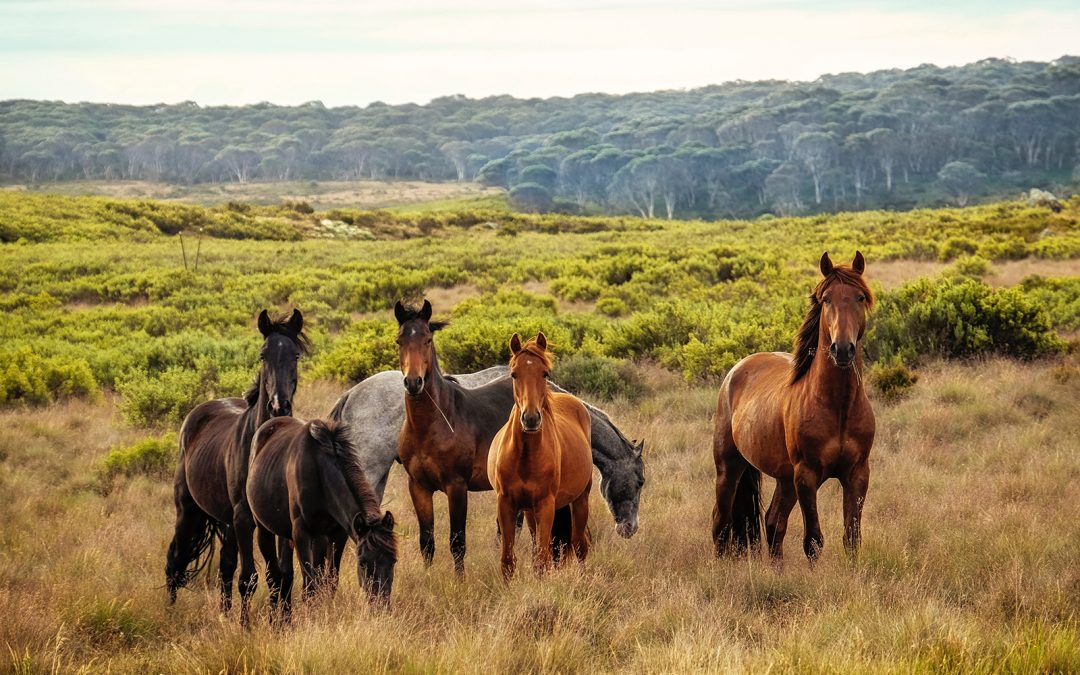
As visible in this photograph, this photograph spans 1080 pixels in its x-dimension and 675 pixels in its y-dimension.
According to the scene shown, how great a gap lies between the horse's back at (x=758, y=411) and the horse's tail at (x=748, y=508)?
0.31 m

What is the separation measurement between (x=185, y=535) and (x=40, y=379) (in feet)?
26.7

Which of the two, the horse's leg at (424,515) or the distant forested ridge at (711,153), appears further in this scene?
the distant forested ridge at (711,153)

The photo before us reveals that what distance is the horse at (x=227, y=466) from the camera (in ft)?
18.9

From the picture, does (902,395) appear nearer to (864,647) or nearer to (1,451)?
(864,647)

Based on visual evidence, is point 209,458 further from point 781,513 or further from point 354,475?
point 781,513

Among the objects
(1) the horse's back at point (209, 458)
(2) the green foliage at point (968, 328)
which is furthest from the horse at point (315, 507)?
(2) the green foliage at point (968, 328)

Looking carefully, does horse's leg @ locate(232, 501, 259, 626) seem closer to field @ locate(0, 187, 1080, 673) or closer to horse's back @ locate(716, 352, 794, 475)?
field @ locate(0, 187, 1080, 673)

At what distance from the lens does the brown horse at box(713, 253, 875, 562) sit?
572cm

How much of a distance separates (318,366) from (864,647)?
37.2 ft

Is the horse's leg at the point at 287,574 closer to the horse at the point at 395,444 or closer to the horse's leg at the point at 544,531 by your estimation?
the horse's leg at the point at 544,531

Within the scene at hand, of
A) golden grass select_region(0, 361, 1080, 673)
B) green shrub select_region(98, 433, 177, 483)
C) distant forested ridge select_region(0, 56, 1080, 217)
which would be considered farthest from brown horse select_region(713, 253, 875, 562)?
distant forested ridge select_region(0, 56, 1080, 217)

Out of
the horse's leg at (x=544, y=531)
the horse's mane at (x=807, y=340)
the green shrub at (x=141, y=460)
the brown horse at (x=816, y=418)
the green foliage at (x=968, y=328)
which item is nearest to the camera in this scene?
the brown horse at (x=816, y=418)

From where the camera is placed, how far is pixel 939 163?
4222 inches

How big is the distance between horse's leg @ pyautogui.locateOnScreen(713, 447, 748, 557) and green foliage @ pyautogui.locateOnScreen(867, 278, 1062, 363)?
7117 millimetres
